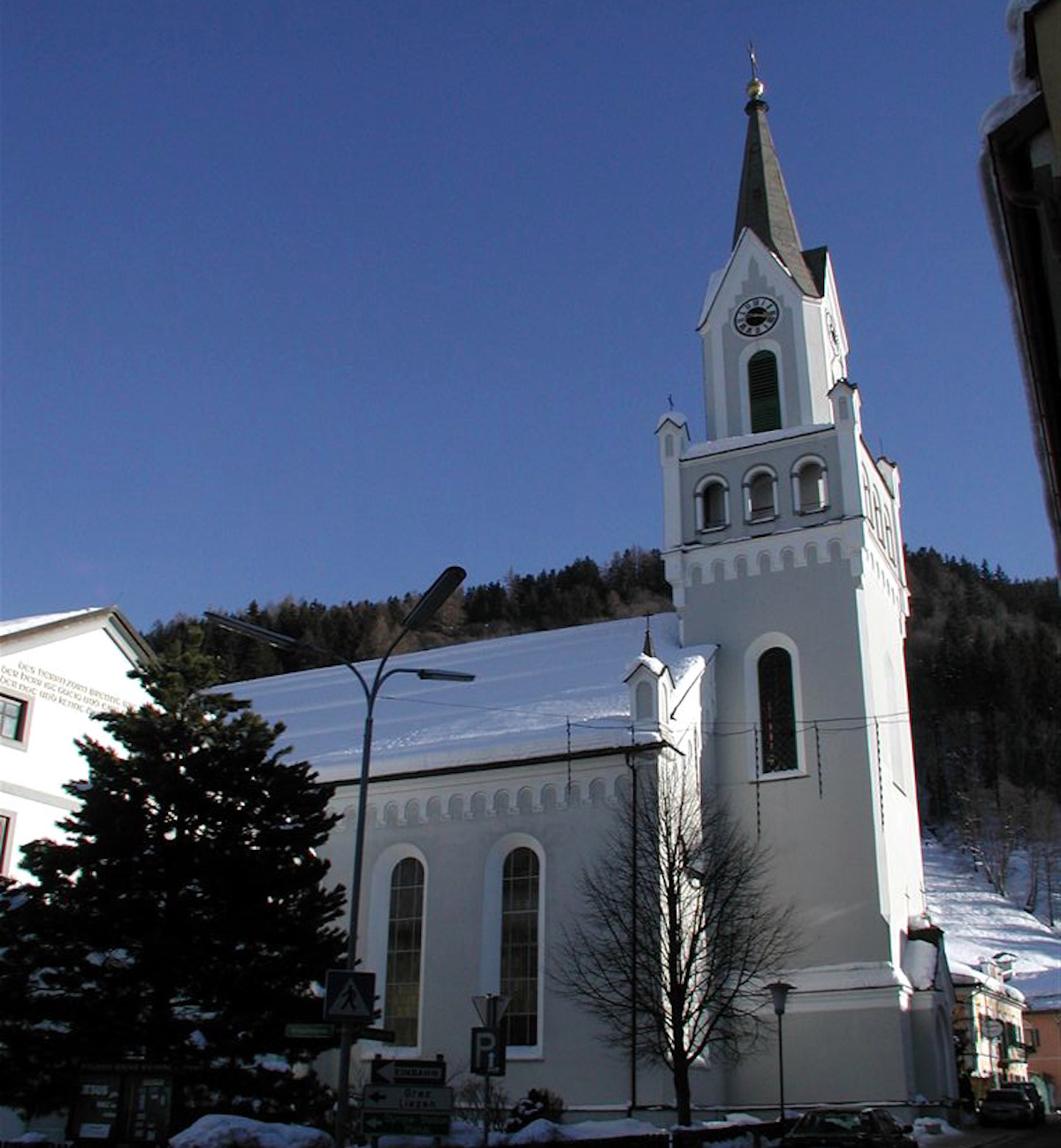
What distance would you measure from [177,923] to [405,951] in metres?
11.6

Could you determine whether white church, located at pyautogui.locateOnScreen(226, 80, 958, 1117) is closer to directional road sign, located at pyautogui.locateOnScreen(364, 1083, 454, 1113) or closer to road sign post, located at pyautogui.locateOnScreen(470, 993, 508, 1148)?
road sign post, located at pyautogui.locateOnScreen(470, 993, 508, 1148)

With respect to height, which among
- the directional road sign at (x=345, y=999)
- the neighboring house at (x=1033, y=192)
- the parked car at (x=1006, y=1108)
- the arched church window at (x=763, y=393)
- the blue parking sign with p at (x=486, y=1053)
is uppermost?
the arched church window at (x=763, y=393)

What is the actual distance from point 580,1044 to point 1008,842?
8712 centimetres

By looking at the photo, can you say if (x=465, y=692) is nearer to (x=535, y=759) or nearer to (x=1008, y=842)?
(x=535, y=759)

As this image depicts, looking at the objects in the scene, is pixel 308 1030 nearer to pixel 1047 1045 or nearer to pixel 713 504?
pixel 713 504

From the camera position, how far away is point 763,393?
34.0m

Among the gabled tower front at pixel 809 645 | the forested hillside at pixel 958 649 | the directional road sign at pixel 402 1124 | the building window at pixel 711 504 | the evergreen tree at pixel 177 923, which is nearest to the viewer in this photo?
the directional road sign at pixel 402 1124

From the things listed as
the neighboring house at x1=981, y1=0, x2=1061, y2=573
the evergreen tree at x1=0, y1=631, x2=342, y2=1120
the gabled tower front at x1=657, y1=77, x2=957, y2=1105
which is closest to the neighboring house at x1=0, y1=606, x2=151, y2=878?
the evergreen tree at x1=0, y1=631, x2=342, y2=1120

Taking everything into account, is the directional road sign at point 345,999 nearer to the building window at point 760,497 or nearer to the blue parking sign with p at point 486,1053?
the blue parking sign with p at point 486,1053

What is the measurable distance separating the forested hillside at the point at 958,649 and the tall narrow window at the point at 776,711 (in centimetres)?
5129

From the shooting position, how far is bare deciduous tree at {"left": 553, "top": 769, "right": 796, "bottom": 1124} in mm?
23328

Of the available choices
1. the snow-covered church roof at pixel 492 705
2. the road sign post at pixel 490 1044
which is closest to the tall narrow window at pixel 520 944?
the snow-covered church roof at pixel 492 705

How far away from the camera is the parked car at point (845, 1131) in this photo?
18.2 meters

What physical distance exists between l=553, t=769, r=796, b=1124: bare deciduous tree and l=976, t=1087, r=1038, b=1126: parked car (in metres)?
7.95
